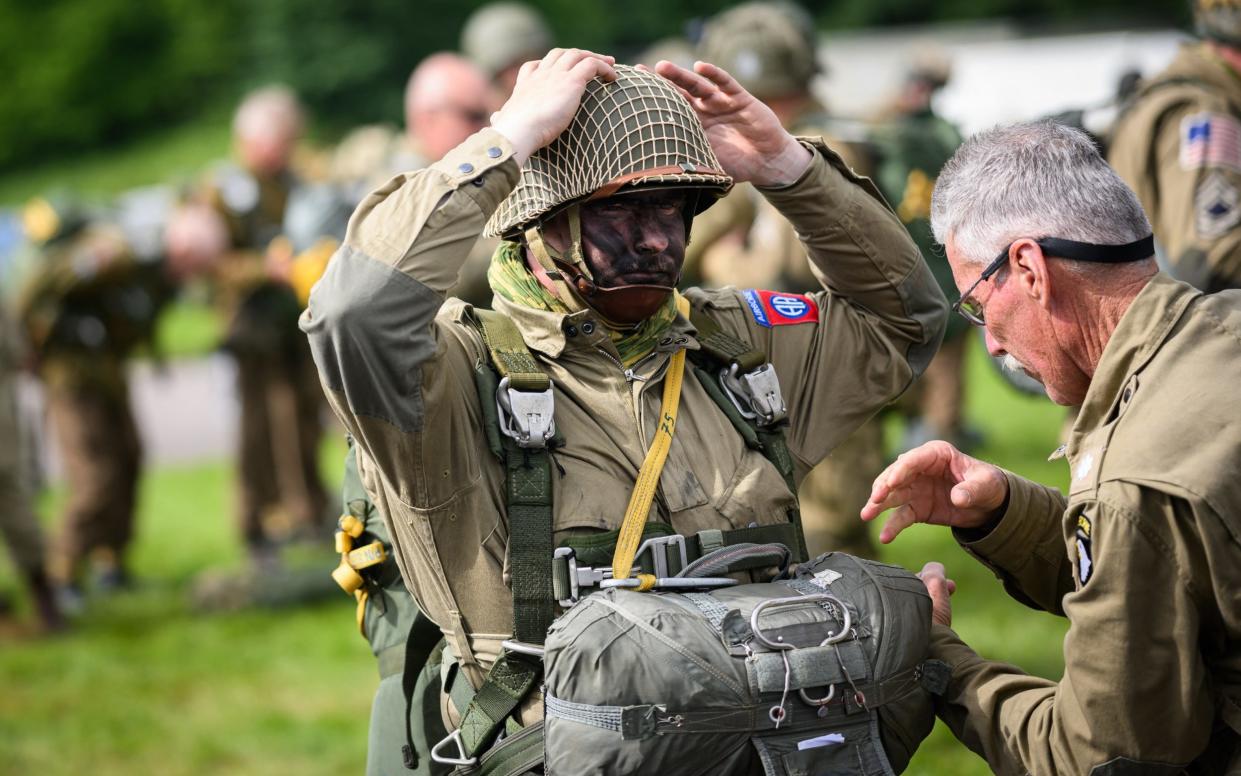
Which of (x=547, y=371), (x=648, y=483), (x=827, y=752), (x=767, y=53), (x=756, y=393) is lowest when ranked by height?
(x=827, y=752)

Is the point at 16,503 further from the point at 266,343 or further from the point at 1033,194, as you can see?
the point at 1033,194

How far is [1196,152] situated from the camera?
19.0ft

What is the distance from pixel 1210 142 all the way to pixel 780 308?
8.51ft

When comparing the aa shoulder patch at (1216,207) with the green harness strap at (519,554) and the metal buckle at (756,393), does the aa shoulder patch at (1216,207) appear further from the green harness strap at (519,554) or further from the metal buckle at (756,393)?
the green harness strap at (519,554)

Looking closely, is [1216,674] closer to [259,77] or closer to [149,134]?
[259,77]

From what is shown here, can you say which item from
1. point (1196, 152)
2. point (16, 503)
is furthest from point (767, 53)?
point (16, 503)

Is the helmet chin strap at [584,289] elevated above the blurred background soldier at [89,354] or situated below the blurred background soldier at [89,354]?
above

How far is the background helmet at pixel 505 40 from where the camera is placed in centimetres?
991

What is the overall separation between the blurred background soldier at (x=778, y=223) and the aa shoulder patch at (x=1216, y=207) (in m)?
2.03

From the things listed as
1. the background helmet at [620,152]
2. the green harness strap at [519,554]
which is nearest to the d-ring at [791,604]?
the green harness strap at [519,554]

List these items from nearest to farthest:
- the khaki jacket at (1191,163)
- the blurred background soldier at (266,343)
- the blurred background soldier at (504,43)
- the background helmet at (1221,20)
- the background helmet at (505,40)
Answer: the khaki jacket at (1191,163)
the background helmet at (1221,20)
the blurred background soldier at (504,43)
the background helmet at (505,40)
the blurred background soldier at (266,343)

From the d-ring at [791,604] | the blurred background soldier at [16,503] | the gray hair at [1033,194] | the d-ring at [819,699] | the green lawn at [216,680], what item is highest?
the gray hair at [1033,194]

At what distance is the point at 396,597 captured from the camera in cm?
420

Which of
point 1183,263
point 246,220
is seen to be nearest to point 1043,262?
Result: point 1183,263
